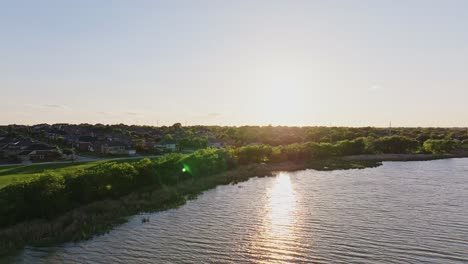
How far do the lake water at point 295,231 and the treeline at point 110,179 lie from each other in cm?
672

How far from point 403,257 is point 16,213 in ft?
110

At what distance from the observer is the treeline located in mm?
37062

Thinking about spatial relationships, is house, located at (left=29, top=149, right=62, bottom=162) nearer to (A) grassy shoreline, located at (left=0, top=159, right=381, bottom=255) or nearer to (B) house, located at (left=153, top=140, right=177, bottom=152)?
(B) house, located at (left=153, top=140, right=177, bottom=152)

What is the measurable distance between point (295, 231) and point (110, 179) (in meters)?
24.1

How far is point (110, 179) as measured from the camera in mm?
47781

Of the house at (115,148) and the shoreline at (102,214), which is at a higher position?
the house at (115,148)

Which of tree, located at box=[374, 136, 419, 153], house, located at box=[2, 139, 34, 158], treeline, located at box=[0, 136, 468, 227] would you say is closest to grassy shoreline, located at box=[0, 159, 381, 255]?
treeline, located at box=[0, 136, 468, 227]

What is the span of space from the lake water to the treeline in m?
6.72

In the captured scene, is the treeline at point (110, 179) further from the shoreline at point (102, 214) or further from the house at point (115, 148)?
the house at point (115, 148)

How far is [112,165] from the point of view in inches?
1940

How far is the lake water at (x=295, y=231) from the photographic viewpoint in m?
29.5

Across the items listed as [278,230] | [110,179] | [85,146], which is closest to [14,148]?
[85,146]

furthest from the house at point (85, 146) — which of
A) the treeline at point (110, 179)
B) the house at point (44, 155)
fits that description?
the treeline at point (110, 179)

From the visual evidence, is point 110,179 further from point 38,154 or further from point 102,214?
point 38,154
